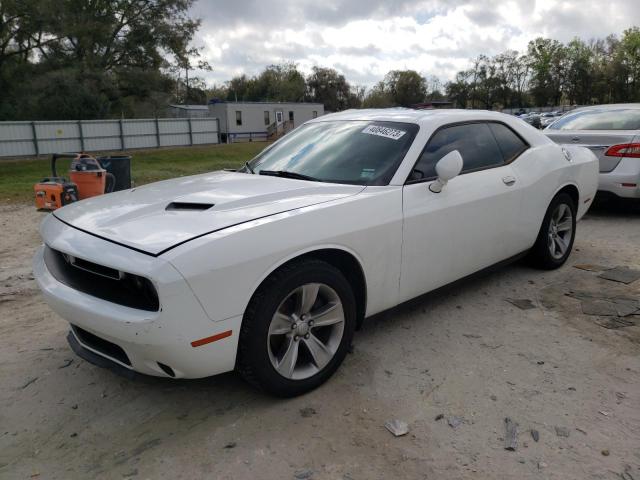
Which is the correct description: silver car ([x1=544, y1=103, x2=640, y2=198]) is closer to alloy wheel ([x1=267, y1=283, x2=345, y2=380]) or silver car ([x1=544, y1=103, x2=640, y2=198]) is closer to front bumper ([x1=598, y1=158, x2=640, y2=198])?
front bumper ([x1=598, y1=158, x2=640, y2=198])

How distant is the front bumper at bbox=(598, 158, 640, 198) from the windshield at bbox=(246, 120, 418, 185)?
15.5 feet

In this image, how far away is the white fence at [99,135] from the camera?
22.0m

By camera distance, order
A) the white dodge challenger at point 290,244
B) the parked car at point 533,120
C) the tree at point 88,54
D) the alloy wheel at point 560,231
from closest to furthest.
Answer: the white dodge challenger at point 290,244
the alloy wheel at point 560,231
the parked car at point 533,120
the tree at point 88,54

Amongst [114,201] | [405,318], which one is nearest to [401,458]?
[405,318]

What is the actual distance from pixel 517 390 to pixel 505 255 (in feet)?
5.08

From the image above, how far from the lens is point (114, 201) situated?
3.23m

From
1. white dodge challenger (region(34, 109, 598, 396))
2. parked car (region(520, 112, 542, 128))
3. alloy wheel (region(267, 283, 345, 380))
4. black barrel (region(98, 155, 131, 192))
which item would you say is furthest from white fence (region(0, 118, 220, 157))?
alloy wheel (region(267, 283, 345, 380))

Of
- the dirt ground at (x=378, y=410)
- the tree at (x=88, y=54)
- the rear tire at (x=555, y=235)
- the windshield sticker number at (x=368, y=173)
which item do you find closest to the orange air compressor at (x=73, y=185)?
the dirt ground at (x=378, y=410)

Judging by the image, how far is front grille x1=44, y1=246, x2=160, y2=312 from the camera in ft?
7.89

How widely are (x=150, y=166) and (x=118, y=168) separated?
1120 centimetres

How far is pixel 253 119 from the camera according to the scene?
45.2 metres

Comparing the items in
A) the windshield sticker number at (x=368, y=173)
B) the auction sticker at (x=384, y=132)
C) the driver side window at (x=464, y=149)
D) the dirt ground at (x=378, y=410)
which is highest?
the auction sticker at (x=384, y=132)

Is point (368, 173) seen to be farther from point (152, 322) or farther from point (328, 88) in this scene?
point (328, 88)

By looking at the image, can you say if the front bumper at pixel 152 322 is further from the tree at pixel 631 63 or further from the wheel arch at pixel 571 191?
the tree at pixel 631 63
